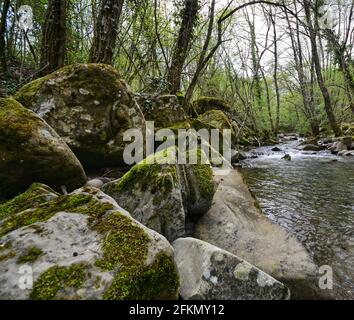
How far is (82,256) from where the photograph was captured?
1669mm

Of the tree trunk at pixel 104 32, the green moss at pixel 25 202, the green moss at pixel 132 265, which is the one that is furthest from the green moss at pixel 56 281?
the tree trunk at pixel 104 32

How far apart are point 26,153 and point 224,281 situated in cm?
219

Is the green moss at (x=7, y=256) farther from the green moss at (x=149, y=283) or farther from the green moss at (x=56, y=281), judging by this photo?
the green moss at (x=149, y=283)

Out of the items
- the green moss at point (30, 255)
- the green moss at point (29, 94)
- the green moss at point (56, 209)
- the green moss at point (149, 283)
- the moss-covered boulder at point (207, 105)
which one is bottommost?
the green moss at point (149, 283)

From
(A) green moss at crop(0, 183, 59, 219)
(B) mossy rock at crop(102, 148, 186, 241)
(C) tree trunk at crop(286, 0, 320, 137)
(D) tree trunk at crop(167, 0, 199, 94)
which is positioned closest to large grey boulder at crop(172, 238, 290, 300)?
(B) mossy rock at crop(102, 148, 186, 241)

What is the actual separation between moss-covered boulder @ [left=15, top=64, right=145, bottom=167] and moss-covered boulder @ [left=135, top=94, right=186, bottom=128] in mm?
2045

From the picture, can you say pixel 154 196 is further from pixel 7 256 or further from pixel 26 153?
pixel 7 256

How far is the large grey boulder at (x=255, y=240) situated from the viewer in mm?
2627

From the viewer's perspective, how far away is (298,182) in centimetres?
643

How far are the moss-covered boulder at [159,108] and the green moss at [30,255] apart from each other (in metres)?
5.51

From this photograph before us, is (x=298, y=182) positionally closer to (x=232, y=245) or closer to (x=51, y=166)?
(x=232, y=245)

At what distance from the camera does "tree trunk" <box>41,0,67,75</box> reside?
20.2 ft

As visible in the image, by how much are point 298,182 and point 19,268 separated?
19.8 feet
